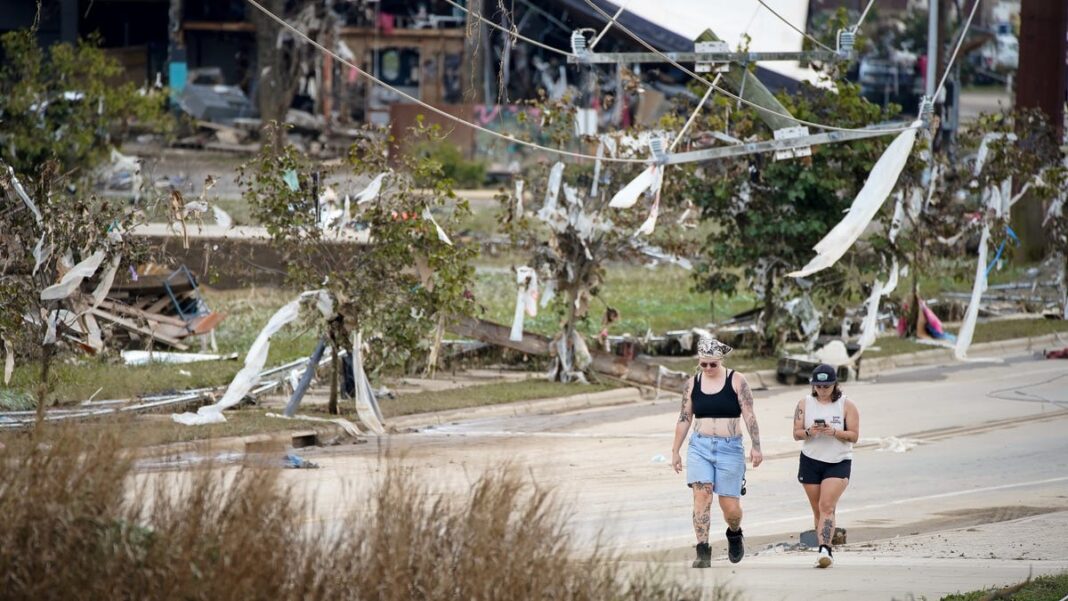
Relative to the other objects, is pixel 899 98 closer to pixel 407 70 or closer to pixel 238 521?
pixel 407 70

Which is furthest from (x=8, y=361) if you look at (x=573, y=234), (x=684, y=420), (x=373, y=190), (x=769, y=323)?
(x=769, y=323)

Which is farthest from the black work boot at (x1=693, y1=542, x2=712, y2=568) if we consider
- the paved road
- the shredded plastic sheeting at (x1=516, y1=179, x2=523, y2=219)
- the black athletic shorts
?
the shredded plastic sheeting at (x1=516, y1=179, x2=523, y2=219)

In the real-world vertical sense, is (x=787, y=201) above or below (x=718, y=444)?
above

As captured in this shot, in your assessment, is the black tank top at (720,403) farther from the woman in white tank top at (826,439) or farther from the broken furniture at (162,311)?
the broken furniture at (162,311)

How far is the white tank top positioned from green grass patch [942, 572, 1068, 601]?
1911 mm

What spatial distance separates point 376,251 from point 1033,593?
9.73 meters

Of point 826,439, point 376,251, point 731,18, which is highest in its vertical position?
point 731,18

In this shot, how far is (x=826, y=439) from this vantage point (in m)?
12.6

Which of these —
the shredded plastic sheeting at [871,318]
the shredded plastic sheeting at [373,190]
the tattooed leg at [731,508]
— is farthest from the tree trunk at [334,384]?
the shredded plastic sheeting at [871,318]

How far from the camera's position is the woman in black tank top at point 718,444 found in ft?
39.8

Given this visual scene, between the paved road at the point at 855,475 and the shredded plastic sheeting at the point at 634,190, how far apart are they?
2728 millimetres

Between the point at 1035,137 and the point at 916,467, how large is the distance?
11803 mm

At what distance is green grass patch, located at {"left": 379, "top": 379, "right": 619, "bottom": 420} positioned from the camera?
1959 cm

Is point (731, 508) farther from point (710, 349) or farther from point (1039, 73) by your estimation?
point (1039, 73)
